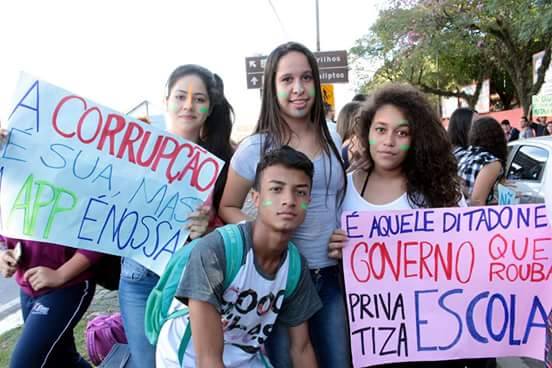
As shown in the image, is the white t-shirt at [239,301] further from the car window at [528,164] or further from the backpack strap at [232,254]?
the car window at [528,164]

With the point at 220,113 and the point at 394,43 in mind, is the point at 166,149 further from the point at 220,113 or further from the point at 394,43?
the point at 394,43

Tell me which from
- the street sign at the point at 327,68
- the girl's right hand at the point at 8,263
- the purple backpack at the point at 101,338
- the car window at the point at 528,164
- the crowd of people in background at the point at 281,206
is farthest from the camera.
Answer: the street sign at the point at 327,68

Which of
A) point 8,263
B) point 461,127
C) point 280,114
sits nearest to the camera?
point 280,114

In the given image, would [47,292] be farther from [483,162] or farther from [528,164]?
[528,164]

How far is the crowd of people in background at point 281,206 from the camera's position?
6.32ft

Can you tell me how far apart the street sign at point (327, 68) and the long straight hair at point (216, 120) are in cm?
783

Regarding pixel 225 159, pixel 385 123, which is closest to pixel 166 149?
pixel 225 159

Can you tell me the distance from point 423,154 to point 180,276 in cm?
125

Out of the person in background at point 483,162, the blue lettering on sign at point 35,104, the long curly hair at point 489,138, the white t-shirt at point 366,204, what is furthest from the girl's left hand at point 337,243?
the long curly hair at point 489,138

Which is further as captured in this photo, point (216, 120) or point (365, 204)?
point (216, 120)

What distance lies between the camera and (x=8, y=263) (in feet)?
7.81

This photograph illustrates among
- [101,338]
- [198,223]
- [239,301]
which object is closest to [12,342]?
[101,338]

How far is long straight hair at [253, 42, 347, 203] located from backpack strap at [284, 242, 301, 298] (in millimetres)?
419

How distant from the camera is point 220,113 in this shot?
8.57 feet
